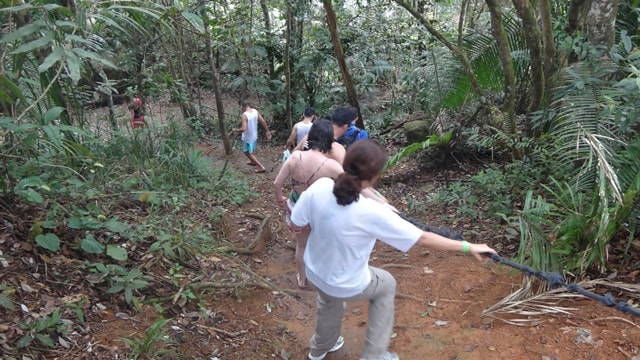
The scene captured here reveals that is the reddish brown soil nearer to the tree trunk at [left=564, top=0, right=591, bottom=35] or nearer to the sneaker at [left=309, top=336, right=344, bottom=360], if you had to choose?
the sneaker at [left=309, top=336, right=344, bottom=360]

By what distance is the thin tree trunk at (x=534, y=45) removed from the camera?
505 centimetres

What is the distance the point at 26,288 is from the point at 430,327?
108 inches

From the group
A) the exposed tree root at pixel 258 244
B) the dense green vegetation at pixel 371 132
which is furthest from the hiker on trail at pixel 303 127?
the exposed tree root at pixel 258 244

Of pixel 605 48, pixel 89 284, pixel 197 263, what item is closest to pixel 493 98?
pixel 605 48

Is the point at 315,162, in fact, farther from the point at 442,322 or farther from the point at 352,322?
the point at 442,322

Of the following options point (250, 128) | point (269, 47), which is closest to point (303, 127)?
point (250, 128)

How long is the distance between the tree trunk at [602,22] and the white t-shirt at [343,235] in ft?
11.3

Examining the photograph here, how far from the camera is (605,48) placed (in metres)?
4.24

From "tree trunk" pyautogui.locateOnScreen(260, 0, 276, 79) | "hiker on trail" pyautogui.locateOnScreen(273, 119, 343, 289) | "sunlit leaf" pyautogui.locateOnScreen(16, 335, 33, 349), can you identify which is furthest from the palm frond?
"tree trunk" pyautogui.locateOnScreen(260, 0, 276, 79)

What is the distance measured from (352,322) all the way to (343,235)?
1.58 meters

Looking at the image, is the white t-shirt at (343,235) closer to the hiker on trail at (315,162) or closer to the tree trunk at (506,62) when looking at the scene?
the hiker on trail at (315,162)

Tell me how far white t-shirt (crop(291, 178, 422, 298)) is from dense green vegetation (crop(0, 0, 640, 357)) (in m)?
1.17

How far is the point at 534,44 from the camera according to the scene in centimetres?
523

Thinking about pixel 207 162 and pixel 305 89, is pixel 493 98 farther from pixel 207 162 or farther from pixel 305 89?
pixel 305 89
